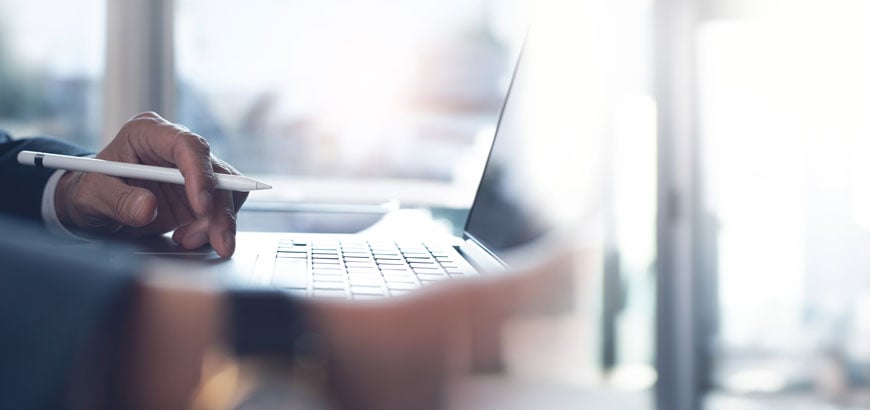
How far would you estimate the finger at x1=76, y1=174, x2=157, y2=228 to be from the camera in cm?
52

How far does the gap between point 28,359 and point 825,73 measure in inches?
10.2

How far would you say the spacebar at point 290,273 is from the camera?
1.37 feet

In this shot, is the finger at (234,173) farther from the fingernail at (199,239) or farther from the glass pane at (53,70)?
the glass pane at (53,70)

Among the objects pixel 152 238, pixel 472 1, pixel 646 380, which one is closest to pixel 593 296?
pixel 646 380

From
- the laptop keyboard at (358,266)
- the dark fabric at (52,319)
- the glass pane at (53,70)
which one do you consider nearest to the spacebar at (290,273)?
the laptop keyboard at (358,266)

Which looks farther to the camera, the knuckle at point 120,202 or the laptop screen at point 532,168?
the knuckle at point 120,202

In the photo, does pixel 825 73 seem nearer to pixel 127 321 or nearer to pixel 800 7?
pixel 800 7

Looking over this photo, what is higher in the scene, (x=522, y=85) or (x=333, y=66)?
(x=333, y=66)

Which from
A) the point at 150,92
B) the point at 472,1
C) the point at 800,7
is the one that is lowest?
the point at 800,7

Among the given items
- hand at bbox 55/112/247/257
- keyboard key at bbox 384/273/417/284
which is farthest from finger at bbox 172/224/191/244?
keyboard key at bbox 384/273/417/284

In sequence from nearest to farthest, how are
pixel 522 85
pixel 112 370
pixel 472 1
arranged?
1. pixel 112 370
2. pixel 522 85
3. pixel 472 1

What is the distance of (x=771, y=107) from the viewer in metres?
0.24

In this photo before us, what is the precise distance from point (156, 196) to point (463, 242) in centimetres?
27

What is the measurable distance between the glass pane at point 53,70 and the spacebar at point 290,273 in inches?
27.8
